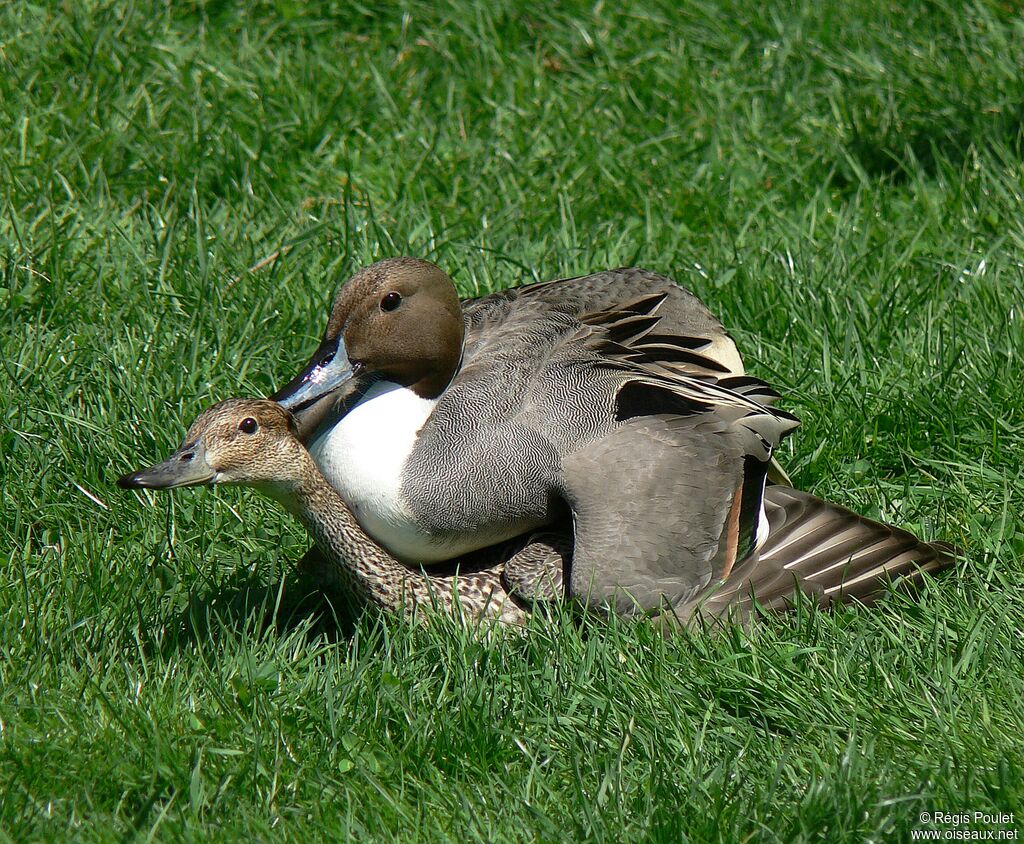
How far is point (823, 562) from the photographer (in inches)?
140

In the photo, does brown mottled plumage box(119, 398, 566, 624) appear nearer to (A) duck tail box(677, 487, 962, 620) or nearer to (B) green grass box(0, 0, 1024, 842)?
(B) green grass box(0, 0, 1024, 842)

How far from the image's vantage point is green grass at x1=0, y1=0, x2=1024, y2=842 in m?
2.76

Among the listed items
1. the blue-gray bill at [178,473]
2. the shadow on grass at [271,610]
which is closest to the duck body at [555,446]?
the shadow on grass at [271,610]

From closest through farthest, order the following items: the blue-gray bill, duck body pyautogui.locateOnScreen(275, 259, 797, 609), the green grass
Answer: the green grass, the blue-gray bill, duck body pyautogui.locateOnScreen(275, 259, 797, 609)

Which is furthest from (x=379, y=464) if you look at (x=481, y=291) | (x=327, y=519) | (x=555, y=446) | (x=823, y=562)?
(x=481, y=291)

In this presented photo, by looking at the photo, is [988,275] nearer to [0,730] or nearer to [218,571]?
[218,571]

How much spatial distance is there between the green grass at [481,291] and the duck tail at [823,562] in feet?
0.35

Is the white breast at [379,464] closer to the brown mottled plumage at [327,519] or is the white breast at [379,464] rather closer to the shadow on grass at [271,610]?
the brown mottled plumage at [327,519]

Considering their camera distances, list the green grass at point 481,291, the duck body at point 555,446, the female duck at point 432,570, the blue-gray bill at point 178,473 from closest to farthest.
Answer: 1. the green grass at point 481,291
2. the blue-gray bill at point 178,473
3. the female duck at point 432,570
4. the duck body at point 555,446

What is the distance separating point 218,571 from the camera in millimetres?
3576

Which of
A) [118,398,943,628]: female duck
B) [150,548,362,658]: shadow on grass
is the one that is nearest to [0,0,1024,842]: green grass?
[150,548,362,658]: shadow on grass

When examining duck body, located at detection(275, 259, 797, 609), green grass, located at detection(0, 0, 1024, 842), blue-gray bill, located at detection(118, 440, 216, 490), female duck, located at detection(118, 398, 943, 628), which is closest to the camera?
green grass, located at detection(0, 0, 1024, 842)

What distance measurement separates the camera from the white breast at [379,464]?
3430 mm

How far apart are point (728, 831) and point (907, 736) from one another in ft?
1.61
